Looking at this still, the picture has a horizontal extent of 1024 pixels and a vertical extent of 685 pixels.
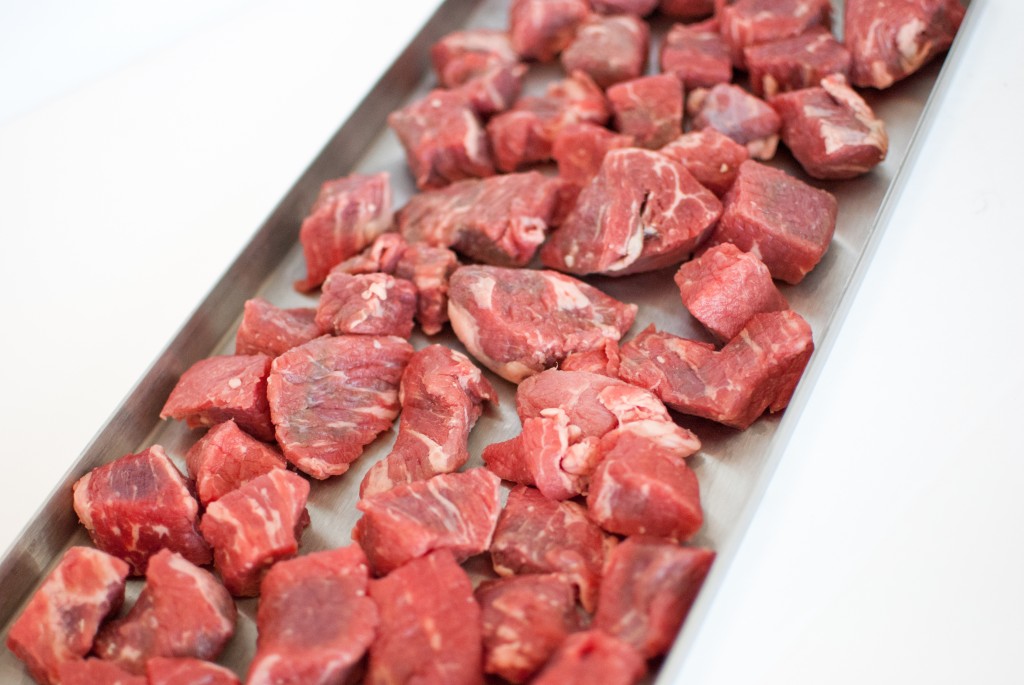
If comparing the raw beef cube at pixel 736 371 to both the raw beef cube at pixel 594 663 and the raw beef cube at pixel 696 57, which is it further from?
the raw beef cube at pixel 696 57

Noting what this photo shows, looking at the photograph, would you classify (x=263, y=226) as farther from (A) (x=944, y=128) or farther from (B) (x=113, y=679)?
(A) (x=944, y=128)

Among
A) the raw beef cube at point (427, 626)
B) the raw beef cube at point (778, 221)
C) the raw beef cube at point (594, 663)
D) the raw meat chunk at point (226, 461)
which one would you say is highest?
the raw beef cube at point (778, 221)

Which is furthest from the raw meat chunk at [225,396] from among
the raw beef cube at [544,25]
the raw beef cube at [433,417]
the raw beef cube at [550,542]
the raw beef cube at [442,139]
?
the raw beef cube at [544,25]

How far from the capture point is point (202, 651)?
270cm

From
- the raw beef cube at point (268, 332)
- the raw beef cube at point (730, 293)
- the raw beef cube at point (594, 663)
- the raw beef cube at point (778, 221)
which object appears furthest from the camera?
the raw beef cube at point (268, 332)

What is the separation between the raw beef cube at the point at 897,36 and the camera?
3898 millimetres

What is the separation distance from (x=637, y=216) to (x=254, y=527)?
1837 millimetres

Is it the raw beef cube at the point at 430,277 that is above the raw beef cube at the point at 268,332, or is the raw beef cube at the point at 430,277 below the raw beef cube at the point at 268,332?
above

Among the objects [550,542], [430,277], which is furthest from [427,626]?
[430,277]

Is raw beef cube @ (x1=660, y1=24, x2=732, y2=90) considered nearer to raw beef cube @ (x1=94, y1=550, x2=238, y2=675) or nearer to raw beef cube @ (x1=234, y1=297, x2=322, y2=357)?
raw beef cube @ (x1=234, y1=297, x2=322, y2=357)

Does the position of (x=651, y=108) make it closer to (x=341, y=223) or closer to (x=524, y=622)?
(x=341, y=223)

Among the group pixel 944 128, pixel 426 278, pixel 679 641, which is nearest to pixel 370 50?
pixel 426 278

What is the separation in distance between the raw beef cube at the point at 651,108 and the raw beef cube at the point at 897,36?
0.81 meters

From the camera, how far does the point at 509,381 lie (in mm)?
3445
